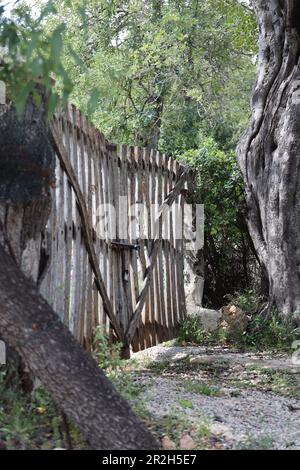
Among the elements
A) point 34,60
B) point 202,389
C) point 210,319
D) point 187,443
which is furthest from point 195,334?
point 34,60

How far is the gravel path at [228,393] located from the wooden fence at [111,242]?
61 cm

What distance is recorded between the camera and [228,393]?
5.90m

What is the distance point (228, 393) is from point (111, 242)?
195 cm

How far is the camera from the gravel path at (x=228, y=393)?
4531 mm

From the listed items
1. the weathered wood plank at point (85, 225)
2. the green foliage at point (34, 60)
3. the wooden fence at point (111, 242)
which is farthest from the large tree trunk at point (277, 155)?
the green foliage at point (34, 60)

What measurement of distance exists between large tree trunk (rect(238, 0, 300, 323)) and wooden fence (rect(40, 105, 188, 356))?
1.13 m

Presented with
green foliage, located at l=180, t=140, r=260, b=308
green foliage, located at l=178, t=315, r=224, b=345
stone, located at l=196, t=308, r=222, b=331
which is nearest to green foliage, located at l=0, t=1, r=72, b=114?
green foliage, located at l=178, t=315, r=224, b=345

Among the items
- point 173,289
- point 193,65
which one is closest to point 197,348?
point 173,289

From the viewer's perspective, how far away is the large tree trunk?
29.7 ft

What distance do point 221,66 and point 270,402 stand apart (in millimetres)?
10947

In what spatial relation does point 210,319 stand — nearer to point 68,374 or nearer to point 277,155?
point 277,155

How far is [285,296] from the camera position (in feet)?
29.9

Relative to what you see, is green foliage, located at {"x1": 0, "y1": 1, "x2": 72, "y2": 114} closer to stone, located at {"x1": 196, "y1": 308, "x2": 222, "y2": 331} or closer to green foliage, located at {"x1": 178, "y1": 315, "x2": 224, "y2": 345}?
green foliage, located at {"x1": 178, "y1": 315, "x2": 224, "y2": 345}
